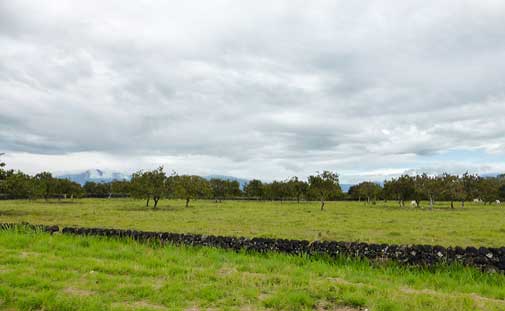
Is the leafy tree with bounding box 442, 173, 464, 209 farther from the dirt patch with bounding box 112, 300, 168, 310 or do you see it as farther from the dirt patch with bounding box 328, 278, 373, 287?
the dirt patch with bounding box 112, 300, 168, 310

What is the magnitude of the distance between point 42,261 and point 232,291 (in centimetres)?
699

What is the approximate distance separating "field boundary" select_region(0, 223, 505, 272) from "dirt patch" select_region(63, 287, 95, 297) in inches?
278

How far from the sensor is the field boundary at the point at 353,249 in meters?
12.1

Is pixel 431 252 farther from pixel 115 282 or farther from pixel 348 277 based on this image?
pixel 115 282

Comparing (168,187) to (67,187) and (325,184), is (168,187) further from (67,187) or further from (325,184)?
(67,187)

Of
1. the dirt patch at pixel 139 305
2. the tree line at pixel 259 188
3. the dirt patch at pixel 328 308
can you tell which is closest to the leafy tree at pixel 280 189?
the tree line at pixel 259 188

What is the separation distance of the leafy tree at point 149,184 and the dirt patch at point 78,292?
51.0 metres

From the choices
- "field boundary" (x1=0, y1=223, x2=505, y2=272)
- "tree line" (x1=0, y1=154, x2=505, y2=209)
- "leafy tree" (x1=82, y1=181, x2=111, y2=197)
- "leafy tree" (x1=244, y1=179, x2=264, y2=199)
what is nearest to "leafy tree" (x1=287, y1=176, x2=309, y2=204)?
"tree line" (x1=0, y1=154, x2=505, y2=209)

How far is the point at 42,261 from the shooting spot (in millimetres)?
11805

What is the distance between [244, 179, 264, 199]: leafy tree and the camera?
112238 mm

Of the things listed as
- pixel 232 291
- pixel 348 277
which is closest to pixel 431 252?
pixel 348 277

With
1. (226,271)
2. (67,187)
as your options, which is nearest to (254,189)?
(67,187)

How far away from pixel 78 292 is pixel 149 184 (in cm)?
5244

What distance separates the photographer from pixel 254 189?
115312 mm
